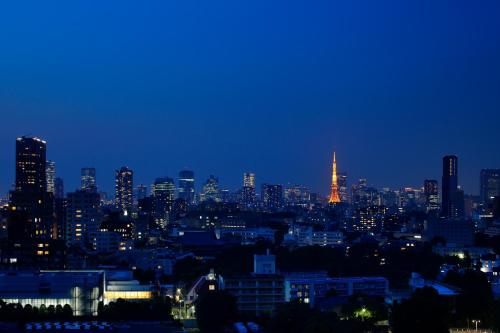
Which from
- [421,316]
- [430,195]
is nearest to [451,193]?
[430,195]

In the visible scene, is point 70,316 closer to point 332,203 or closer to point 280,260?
point 280,260

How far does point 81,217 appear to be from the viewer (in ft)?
140

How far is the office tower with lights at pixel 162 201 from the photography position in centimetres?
6523

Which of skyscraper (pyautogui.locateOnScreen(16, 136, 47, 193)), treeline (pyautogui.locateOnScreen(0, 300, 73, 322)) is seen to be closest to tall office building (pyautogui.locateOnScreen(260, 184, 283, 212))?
skyscraper (pyautogui.locateOnScreen(16, 136, 47, 193))

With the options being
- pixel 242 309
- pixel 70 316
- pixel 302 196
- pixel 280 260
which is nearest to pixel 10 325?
pixel 70 316

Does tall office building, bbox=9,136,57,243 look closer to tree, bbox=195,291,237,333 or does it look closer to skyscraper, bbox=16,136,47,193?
skyscraper, bbox=16,136,47,193

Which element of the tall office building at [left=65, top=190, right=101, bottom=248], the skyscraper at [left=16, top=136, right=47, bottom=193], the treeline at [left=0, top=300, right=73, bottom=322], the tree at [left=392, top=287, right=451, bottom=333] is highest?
the skyscraper at [left=16, top=136, right=47, bottom=193]

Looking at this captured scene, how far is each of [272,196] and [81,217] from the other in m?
50.9

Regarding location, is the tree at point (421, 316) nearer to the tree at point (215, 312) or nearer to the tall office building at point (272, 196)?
the tree at point (215, 312)

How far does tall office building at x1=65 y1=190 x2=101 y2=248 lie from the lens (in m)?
41.7

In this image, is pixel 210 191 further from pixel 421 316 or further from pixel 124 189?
pixel 421 316

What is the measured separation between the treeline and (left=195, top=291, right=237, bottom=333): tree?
127 inches

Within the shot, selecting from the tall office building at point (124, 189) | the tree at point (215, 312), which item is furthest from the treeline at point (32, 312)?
the tall office building at point (124, 189)

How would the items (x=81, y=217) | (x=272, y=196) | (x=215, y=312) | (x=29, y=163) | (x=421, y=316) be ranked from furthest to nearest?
(x=272, y=196)
(x=29, y=163)
(x=81, y=217)
(x=215, y=312)
(x=421, y=316)
